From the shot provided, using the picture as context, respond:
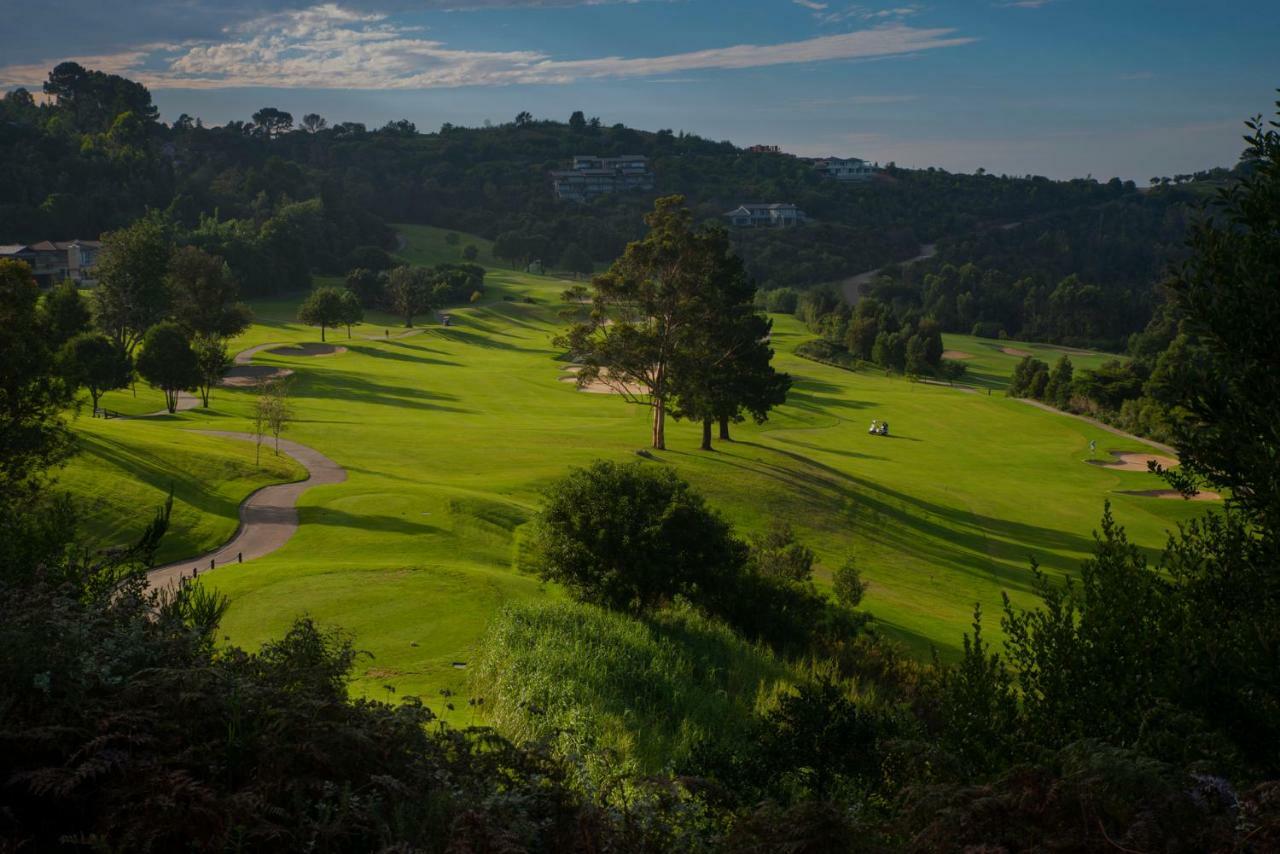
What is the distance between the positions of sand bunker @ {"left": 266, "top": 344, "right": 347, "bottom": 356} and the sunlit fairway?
1.95 metres

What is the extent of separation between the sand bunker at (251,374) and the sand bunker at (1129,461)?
190 ft

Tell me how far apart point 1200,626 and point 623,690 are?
25.8ft

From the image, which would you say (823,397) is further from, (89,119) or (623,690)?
(89,119)

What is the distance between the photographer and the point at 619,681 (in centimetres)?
1521

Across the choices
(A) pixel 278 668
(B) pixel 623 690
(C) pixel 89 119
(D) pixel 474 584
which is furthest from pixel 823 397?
(C) pixel 89 119

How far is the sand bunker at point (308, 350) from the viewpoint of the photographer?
85169mm

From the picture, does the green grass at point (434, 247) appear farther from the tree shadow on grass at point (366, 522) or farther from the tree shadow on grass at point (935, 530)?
the tree shadow on grass at point (366, 522)

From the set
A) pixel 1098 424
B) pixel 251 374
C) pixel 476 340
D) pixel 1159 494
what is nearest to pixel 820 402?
pixel 1098 424

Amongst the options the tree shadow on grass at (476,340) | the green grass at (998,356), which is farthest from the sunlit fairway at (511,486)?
the green grass at (998,356)

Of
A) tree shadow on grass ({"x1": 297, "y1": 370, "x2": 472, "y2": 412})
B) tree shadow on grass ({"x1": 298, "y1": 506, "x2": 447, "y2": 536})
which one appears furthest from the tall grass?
tree shadow on grass ({"x1": 297, "y1": 370, "x2": 472, "y2": 412})

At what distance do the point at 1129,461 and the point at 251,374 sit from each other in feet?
210

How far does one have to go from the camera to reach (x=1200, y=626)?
36.4 ft

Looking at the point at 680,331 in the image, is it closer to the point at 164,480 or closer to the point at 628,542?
the point at 164,480

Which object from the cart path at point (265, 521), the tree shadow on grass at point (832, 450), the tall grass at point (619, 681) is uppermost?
the tall grass at point (619, 681)
